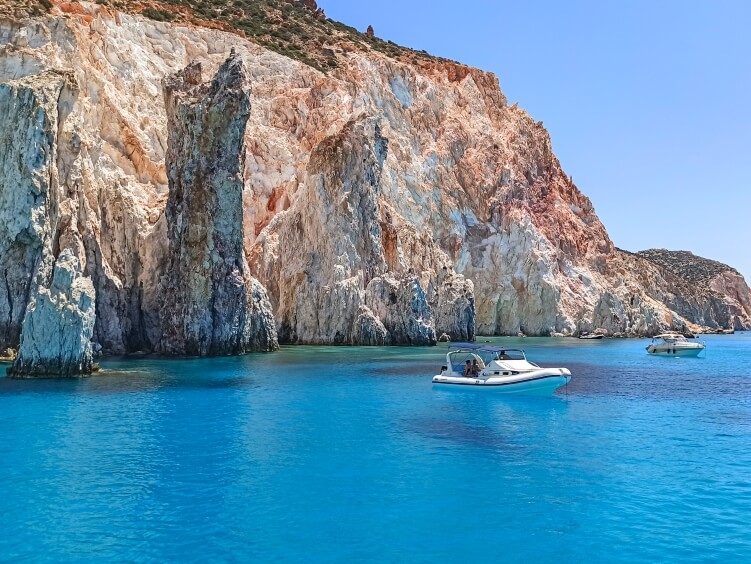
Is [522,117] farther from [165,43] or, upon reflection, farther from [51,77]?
[51,77]

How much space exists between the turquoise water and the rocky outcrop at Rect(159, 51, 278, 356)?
19.0 m

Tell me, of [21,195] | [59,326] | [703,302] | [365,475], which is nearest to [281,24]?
[21,195]

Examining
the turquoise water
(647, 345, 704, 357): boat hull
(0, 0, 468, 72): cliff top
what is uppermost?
(0, 0, 468, 72): cliff top

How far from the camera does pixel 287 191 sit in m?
81.6

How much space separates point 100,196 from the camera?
57.8 meters

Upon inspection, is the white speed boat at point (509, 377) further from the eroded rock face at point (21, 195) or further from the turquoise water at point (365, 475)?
the eroded rock face at point (21, 195)

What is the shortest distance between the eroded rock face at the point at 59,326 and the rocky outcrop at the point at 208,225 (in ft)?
52.9

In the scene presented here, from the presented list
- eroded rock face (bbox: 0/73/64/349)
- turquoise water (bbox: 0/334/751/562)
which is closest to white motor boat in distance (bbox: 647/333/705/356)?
turquoise water (bbox: 0/334/751/562)

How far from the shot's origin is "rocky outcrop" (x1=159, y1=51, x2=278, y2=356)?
2190 inches

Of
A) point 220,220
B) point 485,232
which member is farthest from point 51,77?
point 485,232

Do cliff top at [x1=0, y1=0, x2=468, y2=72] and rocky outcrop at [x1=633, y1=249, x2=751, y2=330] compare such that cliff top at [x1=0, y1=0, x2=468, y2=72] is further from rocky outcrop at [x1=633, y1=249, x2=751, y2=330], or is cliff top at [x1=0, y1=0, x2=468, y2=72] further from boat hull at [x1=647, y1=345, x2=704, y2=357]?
rocky outcrop at [x1=633, y1=249, x2=751, y2=330]

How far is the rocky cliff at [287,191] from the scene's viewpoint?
53094mm

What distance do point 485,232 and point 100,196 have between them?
64835 mm

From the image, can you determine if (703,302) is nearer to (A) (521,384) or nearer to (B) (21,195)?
(A) (521,384)
